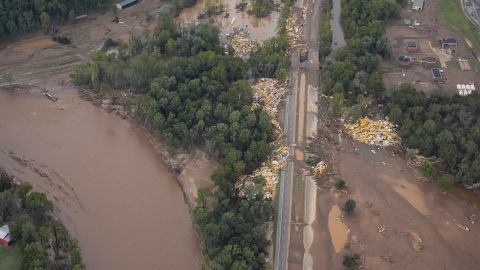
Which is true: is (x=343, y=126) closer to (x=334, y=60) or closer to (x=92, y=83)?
(x=334, y=60)

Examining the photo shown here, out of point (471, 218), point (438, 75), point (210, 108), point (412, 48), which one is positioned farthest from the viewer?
point (412, 48)

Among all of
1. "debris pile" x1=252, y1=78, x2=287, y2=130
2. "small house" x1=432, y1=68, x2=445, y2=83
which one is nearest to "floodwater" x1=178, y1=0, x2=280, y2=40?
"debris pile" x1=252, y1=78, x2=287, y2=130

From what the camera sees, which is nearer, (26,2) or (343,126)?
(343,126)

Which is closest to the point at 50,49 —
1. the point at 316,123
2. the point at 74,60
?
the point at 74,60

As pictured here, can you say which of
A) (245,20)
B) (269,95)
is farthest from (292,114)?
(245,20)

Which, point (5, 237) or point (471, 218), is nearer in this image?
point (5, 237)

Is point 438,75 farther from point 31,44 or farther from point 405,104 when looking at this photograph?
point 31,44
